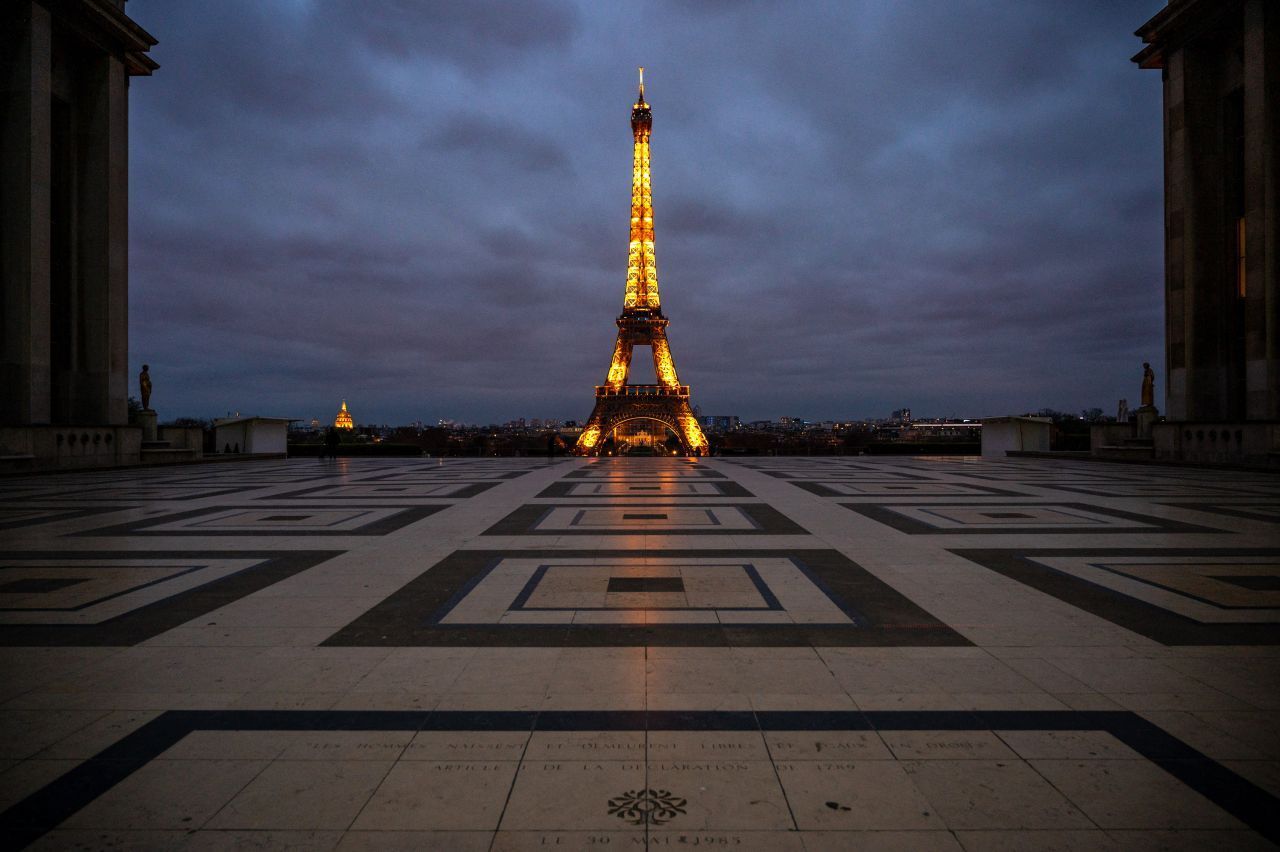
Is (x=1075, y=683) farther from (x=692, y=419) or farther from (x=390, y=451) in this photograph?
(x=692, y=419)

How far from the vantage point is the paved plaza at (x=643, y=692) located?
2.80 metres

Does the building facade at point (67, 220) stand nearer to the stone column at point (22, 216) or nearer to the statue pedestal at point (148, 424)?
Result: the stone column at point (22, 216)

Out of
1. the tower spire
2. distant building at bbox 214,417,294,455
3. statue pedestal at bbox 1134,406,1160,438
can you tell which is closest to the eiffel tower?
the tower spire

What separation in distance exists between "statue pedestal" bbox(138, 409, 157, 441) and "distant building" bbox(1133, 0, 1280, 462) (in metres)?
39.5

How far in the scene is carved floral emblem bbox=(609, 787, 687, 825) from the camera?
278 cm

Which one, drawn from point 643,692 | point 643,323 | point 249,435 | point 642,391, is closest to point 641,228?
point 643,323

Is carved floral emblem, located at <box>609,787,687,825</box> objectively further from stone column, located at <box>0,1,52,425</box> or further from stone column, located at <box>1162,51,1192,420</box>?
stone column, located at <box>1162,51,1192,420</box>

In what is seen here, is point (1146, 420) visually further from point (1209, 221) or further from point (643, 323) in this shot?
point (643, 323)

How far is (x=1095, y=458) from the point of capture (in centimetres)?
2845

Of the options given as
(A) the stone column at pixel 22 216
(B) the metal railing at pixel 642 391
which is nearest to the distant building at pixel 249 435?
(A) the stone column at pixel 22 216

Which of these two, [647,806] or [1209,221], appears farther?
[1209,221]

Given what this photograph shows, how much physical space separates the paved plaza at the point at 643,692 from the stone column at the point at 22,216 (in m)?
19.4

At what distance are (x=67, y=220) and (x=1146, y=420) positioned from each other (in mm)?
44093

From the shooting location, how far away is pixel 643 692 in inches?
159
